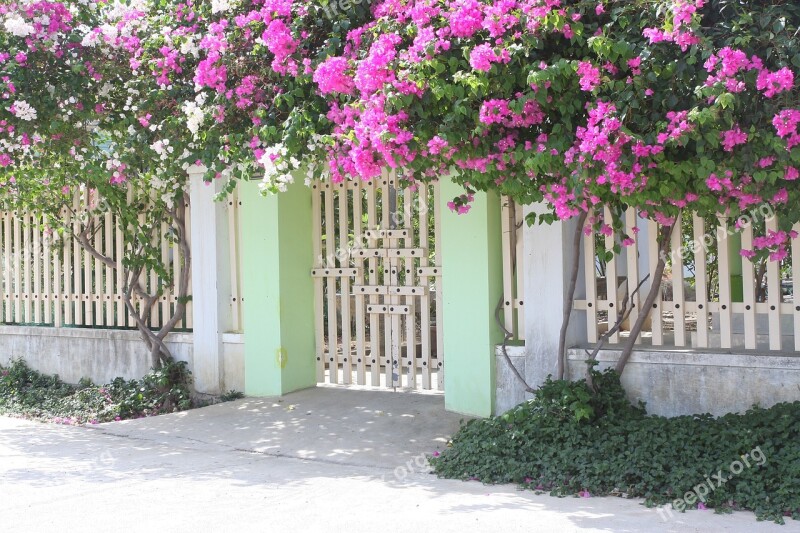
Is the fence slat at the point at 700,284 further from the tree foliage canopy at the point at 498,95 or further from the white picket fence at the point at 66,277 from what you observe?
the white picket fence at the point at 66,277

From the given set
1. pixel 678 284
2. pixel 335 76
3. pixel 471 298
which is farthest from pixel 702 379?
pixel 335 76

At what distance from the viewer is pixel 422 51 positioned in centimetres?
552

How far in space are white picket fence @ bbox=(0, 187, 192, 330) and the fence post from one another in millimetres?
4300

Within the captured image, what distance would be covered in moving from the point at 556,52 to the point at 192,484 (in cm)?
382

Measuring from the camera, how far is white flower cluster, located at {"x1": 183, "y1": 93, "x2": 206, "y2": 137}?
7012mm

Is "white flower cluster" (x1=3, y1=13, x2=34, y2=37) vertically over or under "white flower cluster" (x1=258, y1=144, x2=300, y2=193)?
over

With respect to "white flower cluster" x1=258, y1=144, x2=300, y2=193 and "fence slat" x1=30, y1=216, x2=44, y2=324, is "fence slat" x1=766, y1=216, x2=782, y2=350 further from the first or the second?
"fence slat" x1=30, y1=216, x2=44, y2=324

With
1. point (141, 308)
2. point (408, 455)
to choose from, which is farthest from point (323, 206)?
point (408, 455)

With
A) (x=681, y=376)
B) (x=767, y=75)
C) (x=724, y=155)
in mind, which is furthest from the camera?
(x=681, y=376)

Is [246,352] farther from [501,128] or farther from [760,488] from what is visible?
[760,488]

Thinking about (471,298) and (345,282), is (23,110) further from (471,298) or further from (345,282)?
(471,298)

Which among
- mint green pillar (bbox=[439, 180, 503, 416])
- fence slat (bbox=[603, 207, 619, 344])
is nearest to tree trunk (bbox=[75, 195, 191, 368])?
mint green pillar (bbox=[439, 180, 503, 416])

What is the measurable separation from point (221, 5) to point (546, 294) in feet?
11.8

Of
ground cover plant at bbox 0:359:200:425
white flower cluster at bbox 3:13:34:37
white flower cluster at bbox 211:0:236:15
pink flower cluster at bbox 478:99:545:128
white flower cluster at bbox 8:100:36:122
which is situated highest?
white flower cluster at bbox 3:13:34:37
